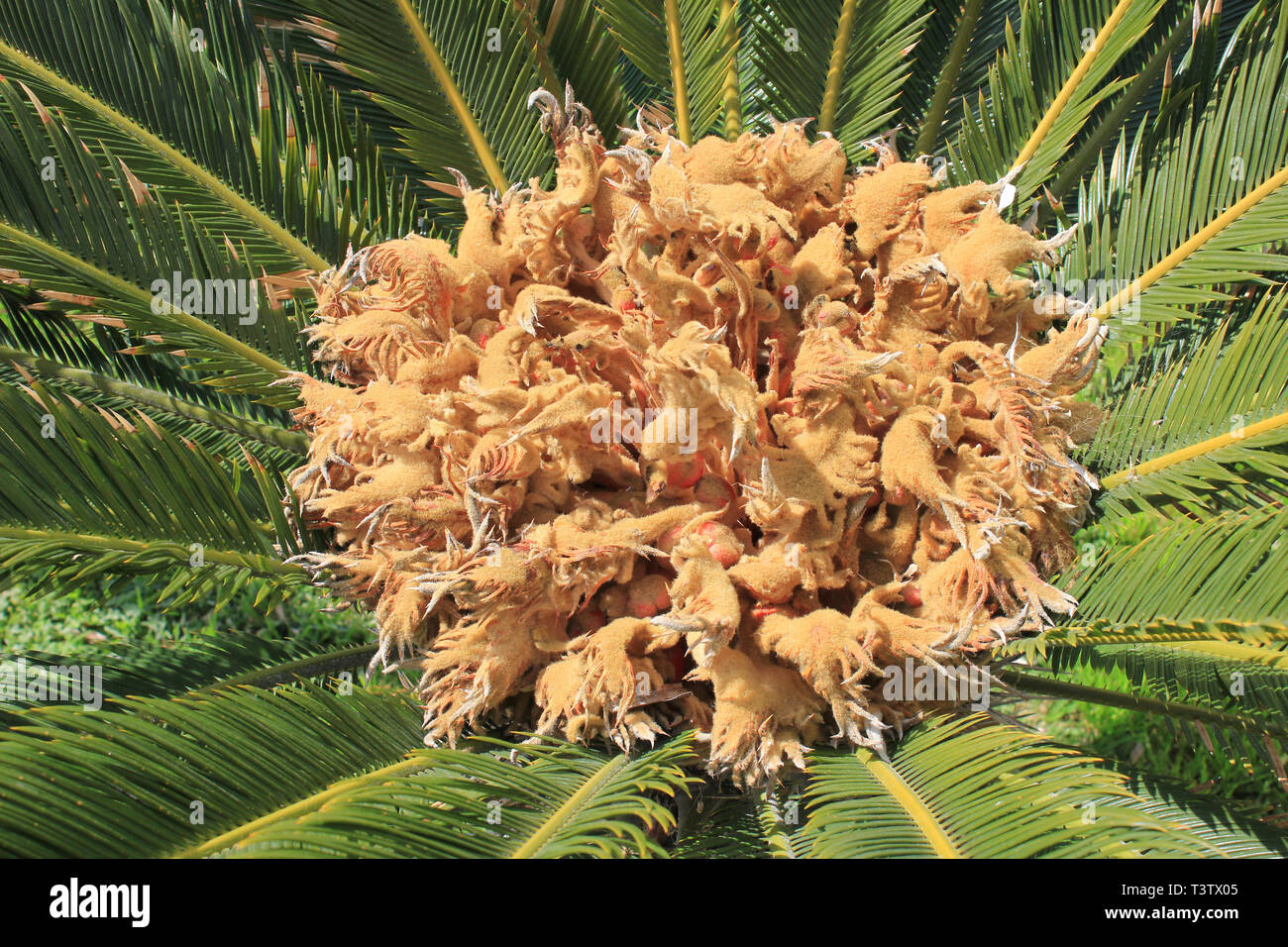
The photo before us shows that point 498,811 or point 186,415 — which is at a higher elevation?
point 186,415

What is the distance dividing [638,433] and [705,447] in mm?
179

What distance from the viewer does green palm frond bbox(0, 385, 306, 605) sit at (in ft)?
6.75

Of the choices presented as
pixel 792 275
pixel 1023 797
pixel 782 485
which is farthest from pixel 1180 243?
pixel 1023 797

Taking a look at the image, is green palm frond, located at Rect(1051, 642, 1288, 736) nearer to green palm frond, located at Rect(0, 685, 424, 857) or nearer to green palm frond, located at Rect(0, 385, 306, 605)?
green palm frond, located at Rect(0, 685, 424, 857)

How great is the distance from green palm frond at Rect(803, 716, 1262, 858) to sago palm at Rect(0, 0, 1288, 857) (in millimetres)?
11

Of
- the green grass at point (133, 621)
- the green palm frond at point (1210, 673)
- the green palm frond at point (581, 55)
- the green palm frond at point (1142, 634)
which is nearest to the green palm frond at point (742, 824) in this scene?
the green palm frond at point (1142, 634)

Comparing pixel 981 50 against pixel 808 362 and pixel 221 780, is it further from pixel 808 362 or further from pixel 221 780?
pixel 221 780

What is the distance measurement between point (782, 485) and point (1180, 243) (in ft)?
4.87

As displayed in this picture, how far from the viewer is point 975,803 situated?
1857mm

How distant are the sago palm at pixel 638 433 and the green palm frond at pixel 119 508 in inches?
0.4

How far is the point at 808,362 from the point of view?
2.30 metres

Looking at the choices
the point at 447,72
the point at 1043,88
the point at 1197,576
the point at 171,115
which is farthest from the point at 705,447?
the point at 171,115

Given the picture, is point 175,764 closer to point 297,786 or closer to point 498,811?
point 297,786

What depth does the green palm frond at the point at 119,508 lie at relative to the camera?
2059 millimetres
